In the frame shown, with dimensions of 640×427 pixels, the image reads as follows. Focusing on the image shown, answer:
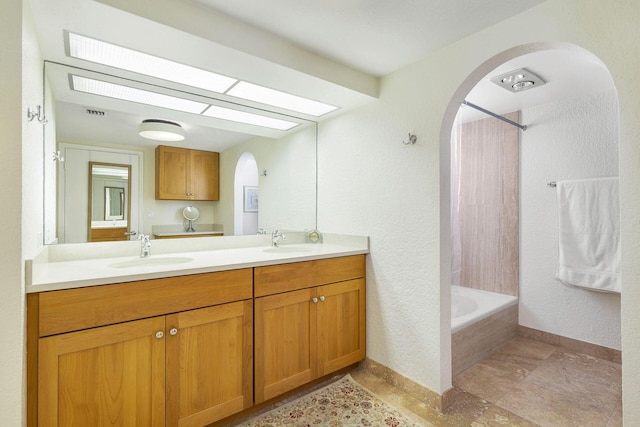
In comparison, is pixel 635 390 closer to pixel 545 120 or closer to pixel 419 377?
pixel 419 377

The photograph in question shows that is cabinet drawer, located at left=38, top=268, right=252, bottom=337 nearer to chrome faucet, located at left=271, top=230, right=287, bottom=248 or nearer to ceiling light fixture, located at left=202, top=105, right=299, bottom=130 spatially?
chrome faucet, located at left=271, top=230, right=287, bottom=248

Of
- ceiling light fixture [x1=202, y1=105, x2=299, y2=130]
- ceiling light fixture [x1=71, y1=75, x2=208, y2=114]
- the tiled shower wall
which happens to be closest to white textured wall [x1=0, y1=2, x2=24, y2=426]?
ceiling light fixture [x1=71, y1=75, x2=208, y2=114]

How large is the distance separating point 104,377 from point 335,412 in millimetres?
1175

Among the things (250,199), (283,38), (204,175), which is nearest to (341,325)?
(250,199)

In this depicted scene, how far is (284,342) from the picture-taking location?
1771 mm

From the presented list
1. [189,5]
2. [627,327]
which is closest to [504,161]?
[627,327]

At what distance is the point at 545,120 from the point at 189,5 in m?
2.85

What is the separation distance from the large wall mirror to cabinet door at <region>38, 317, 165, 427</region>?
72 cm

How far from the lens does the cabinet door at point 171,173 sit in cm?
A: 203

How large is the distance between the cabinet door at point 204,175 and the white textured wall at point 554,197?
8.80 feet

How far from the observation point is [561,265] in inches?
97.6

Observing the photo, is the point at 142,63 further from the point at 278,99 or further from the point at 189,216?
the point at 189,216

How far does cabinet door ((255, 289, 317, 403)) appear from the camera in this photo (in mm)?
1674

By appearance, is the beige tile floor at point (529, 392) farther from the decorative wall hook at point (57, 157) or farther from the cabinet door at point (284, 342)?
the decorative wall hook at point (57, 157)
